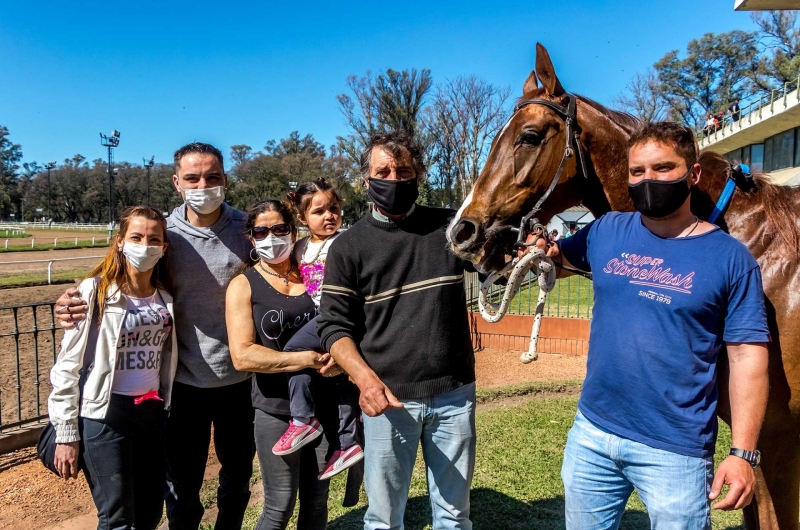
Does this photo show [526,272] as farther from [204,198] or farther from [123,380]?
[123,380]

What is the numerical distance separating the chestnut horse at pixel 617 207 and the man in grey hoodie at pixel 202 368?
4.80 ft

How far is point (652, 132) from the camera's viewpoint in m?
1.86

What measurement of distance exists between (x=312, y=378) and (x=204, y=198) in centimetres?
117

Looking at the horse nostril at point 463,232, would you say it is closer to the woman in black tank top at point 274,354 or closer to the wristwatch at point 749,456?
the woman in black tank top at point 274,354

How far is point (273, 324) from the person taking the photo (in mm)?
2688

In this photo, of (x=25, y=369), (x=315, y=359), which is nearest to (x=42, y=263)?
(x=25, y=369)

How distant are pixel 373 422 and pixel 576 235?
4.09ft

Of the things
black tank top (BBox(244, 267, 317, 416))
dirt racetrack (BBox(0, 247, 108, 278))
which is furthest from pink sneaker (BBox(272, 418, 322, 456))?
dirt racetrack (BBox(0, 247, 108, 278))

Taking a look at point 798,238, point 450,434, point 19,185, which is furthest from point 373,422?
point 19,185

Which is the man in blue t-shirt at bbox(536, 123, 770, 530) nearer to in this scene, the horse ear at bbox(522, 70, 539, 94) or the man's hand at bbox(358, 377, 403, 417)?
the man's hand at bbox(358, 377, 403, 417)

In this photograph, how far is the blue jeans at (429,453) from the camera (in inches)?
86.3

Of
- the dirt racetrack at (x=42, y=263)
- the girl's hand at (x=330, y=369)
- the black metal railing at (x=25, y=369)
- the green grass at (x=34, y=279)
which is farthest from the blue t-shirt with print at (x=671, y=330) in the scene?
the green grass at (x=34, y=279)

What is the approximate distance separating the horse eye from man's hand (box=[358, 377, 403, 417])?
4.38 feet

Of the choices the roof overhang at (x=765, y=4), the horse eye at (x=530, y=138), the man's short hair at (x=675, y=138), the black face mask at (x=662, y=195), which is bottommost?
the black face mask at (x=662, y=195)
